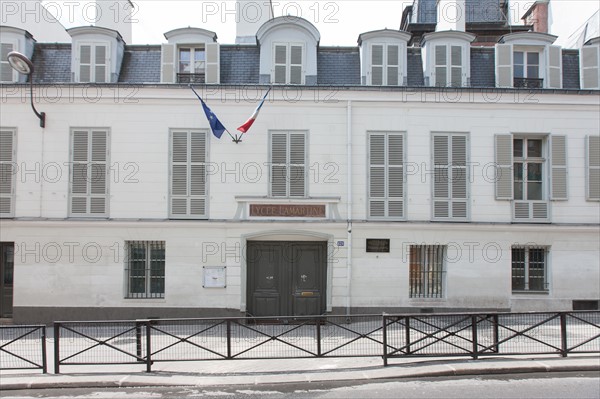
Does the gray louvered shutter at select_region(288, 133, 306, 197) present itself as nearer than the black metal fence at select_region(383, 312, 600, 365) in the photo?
No

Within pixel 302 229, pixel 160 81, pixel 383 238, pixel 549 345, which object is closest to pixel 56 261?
pixel 160 81

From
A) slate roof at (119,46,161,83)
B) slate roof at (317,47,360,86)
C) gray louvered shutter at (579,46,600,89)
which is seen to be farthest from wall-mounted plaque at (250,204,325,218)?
gray louvered shutter at (579,46,600,89)

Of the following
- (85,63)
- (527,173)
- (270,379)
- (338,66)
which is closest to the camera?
(270,379)

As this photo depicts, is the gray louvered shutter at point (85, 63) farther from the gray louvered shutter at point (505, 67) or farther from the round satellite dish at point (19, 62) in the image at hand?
the gray louvered shutter at point (505, 67)

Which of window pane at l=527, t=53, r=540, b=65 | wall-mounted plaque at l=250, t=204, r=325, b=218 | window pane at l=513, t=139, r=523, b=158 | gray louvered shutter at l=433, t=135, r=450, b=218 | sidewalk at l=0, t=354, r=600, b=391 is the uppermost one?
window pane at l=527, t=53, r=540, b=65

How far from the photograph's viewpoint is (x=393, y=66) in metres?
14.8

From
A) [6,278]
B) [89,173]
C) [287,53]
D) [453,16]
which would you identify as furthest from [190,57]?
[453,16]

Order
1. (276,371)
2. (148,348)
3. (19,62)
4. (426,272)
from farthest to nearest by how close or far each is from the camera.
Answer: (426,272)
(19,62)
(276,371)
(148,348)

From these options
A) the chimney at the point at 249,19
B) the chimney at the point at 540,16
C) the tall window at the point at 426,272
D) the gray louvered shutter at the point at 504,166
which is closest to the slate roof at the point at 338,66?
the chimney at the point at 249,19

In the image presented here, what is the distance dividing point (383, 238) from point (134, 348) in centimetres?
708

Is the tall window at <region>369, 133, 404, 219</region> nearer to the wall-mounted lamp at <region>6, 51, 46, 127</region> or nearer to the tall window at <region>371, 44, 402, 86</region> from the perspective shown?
the tall window at <region>371, 44, 402, 86</region>

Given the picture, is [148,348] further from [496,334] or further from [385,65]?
[385,65]

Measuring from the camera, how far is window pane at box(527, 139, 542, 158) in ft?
48.9

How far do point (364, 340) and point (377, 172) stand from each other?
5.51 meters
